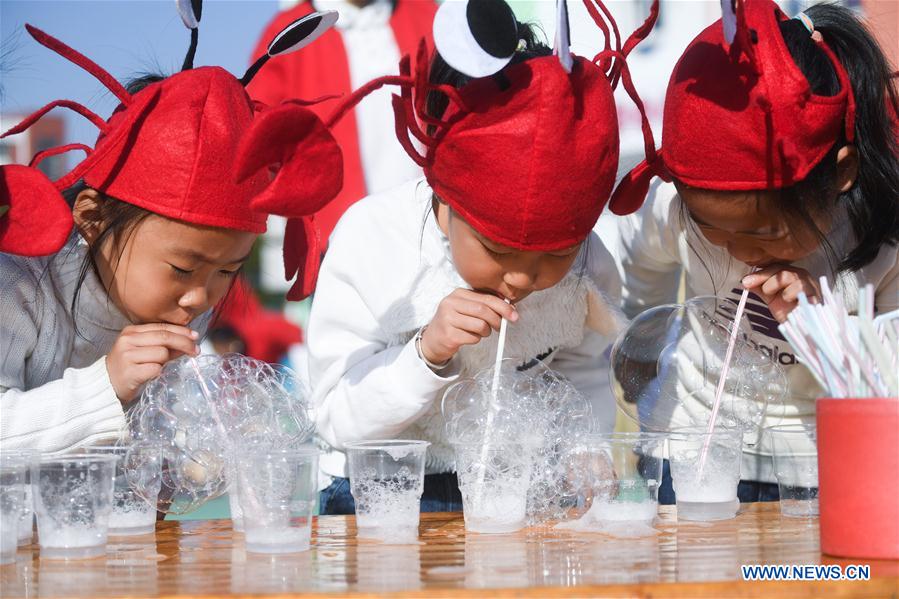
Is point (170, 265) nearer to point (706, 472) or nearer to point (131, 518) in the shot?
point (131, 518)

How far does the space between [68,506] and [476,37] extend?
871 millimetres

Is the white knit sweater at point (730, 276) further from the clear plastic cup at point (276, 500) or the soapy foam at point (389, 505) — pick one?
the clear plastic cup at point (276, 500)

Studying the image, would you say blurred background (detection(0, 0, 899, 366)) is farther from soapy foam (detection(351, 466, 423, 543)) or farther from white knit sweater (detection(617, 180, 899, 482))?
soapy foam (detection(351, 466, 423, 543))

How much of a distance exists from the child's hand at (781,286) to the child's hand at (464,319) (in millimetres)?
427

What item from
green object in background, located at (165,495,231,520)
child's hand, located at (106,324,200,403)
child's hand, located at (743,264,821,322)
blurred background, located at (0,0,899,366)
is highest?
blurred background, located at (0,0,899,366)

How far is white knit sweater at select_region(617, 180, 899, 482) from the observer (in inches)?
71.5

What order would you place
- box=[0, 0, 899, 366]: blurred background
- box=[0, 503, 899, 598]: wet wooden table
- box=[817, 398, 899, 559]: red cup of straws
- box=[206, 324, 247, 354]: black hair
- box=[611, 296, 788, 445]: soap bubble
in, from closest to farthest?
box=[0, 503, 899, 598]: wet wooden table, box=[817, 398, 899, 559]: red cup of straws, box=[611, 296, 788, 445]: soap bubble, box=[0, 0, 899, 366]: blurred background, box=[206, 324, 247, 354]: black hair

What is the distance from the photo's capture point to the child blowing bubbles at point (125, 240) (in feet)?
5.19

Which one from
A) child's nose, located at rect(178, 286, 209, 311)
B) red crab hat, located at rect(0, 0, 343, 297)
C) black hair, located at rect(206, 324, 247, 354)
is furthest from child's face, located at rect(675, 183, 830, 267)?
black hair, located at rect(206, 324, 247, 354)

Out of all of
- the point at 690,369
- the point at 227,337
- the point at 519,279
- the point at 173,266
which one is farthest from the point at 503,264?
the point at 227,337

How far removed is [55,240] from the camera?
150 centimetres

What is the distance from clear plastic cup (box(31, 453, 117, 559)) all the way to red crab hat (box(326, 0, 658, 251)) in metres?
0.63

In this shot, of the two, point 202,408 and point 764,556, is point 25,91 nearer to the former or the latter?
point 202,408

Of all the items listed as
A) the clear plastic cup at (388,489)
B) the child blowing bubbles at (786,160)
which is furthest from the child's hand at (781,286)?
the clear plastic cup at (388,489)
